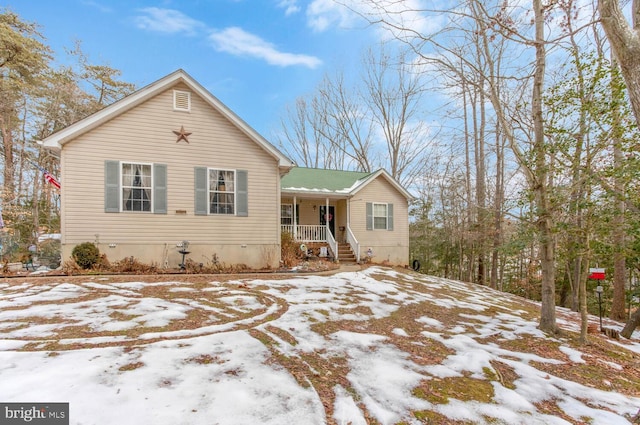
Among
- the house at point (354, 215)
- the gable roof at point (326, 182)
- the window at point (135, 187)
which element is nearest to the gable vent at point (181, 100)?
the window at point (135, 187)

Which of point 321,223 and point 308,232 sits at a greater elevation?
point 321,223

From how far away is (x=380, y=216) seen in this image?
50.7ft

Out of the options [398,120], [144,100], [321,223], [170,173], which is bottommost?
[321,223]

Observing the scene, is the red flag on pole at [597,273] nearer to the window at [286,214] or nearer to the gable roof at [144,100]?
the gable roof at [144,100]

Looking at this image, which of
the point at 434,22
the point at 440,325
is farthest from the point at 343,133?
the point at 440,325

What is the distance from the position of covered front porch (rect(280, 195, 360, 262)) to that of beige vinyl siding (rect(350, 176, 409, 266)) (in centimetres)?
61

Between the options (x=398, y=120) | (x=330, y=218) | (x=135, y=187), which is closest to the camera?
(x=135, y=187)

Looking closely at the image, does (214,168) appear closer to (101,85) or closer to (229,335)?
(229,335)

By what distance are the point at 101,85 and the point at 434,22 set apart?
70.0ft

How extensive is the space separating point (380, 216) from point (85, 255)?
11.8 m

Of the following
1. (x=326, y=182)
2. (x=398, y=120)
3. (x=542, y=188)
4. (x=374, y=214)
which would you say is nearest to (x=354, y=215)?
(x=374, y=214)

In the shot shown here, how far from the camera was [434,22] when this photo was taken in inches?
249

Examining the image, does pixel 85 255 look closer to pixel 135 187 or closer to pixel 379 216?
pixel 135 187

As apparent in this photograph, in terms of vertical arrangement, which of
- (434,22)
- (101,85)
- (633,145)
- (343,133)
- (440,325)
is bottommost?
(440,325)
